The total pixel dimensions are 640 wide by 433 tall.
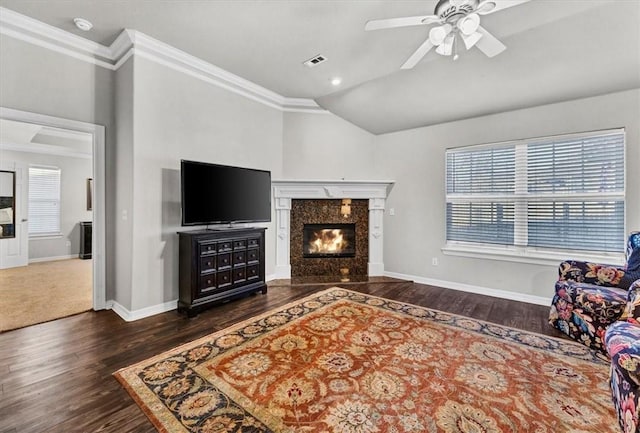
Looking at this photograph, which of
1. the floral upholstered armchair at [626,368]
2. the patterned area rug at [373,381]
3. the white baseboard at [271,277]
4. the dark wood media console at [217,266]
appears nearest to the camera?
the floral upholstered armchair at [626,368]

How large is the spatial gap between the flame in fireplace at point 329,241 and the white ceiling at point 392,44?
7.78ft

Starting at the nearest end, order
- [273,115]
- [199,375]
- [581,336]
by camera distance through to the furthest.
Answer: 1. [199,375]
2. [581,336]
3. [273,115]

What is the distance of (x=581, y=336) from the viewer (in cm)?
260

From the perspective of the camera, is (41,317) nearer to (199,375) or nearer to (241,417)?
(199,375)

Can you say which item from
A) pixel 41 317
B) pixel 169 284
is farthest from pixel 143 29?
pixel 41 317

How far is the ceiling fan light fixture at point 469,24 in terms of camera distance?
1898 millimetres

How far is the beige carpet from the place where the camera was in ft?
10.5

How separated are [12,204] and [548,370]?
8880 millimetres

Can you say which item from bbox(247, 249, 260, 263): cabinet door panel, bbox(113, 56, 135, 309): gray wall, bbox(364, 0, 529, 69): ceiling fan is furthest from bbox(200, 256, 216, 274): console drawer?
bbox(364, 0, 529, 69): ceiling fan

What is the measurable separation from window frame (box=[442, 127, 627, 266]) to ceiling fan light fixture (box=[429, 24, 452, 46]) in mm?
2491

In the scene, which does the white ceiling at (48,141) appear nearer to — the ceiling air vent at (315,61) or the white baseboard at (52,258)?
the white baseboard at (52,258)

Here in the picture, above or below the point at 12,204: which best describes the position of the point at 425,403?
below

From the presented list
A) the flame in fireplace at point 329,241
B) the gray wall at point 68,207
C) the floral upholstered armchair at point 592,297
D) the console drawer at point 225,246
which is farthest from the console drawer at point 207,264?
the gray wall at point 68,207

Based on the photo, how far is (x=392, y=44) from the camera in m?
3.06
